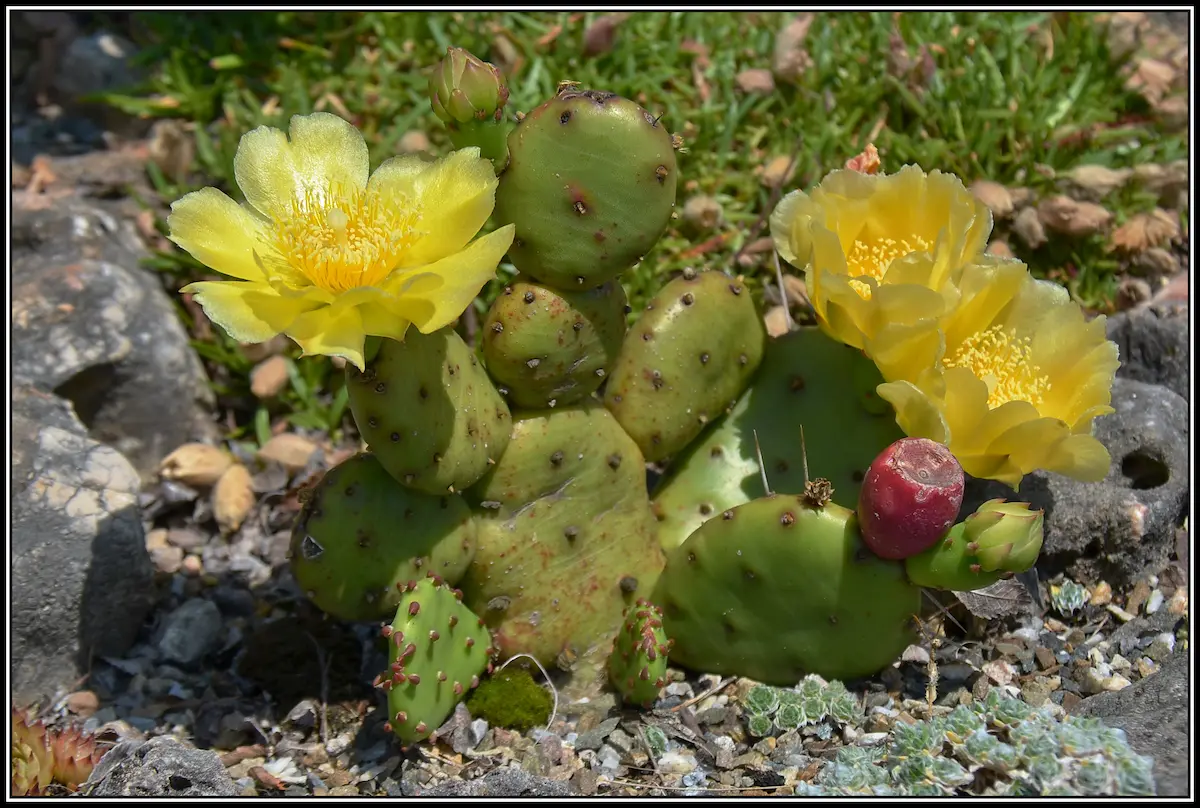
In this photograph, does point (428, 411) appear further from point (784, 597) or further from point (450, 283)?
point (784, 597)

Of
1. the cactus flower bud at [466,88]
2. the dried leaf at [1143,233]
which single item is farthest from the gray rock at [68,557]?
the dried leaf at [1143,233]

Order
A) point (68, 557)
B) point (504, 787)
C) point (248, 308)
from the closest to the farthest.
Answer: point (248, 308) < point (504, 787) < point (68, 557)

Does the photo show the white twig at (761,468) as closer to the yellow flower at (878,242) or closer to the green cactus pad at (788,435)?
the green cactus pad at (788,435)

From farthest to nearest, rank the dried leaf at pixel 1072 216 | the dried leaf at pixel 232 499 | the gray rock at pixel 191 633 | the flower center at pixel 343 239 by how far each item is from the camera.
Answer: the dried leaf at pixel 1072 216 < the dried leaf at pixel 232 499 < the gray rock at pixel 191 633 < the flower center at pixel 343 239

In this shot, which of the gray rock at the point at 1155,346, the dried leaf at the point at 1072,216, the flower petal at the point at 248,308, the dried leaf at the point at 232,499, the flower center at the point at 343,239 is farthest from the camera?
the dried leaf at the point at 1072,216

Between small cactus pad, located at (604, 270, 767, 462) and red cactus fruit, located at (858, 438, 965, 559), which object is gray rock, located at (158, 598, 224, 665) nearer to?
small cactus pad, located at (604, 270, 767, 462)

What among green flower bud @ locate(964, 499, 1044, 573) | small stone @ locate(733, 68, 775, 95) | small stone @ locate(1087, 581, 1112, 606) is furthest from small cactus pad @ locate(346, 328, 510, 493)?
small stone @ locate(733, 68, 775, 95)

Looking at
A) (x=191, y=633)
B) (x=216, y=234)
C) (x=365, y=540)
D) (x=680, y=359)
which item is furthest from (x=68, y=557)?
(x=680, y=359)
